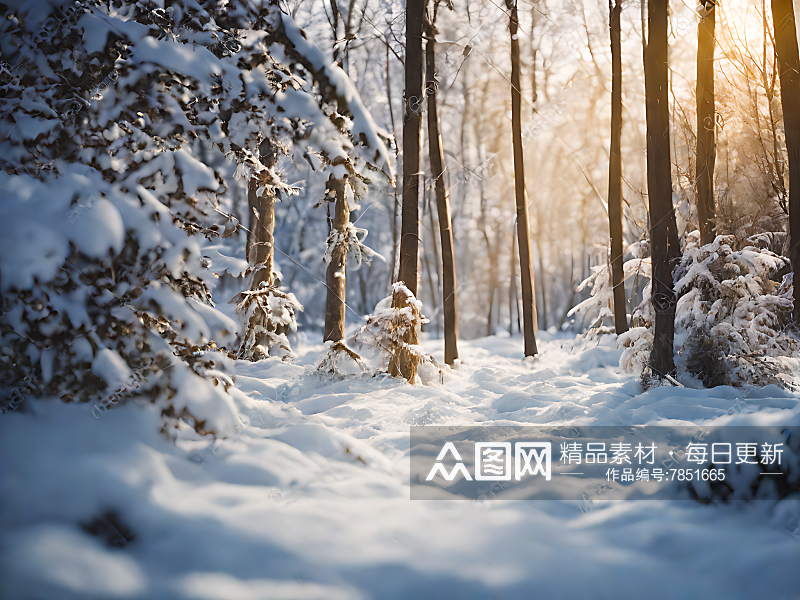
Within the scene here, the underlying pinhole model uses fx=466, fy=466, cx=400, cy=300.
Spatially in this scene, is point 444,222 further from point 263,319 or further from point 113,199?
point 113,199

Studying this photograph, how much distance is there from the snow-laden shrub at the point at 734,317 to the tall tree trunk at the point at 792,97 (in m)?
0.19

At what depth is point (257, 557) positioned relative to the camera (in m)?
2.29

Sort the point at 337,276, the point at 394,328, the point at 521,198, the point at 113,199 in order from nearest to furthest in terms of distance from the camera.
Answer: the point at 113,199 < the point at 394,328 < the point at 337,276 < the point at 521,198

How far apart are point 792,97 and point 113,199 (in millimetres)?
7295

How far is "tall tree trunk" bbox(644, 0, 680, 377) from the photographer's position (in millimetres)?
5750

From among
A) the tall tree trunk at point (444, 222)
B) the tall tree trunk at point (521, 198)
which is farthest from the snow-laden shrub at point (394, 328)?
the tall tree trunk at point (521, 198)

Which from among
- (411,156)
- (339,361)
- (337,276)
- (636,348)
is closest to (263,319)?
(337,276)

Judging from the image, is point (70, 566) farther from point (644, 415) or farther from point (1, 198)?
point (644, 415)

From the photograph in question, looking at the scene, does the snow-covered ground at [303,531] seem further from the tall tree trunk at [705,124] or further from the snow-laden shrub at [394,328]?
Result: the tall tree trunk at [705,124]

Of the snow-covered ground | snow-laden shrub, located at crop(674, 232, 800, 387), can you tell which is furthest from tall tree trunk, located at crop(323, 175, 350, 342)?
snow-laden shrub, located at crop(674, 232, 800, 387)

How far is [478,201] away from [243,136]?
21.0m

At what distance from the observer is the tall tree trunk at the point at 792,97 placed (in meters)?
5.57

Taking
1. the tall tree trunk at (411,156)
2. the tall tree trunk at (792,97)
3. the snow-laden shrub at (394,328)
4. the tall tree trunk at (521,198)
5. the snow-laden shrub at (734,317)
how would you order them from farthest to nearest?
the tall tree trunk at (521,198) < the tall tree trunk at (411,156) < the snow-laden shrub at (394,328) < the tall tree trunk at (792,97) < the snow-laden shrub at (734,317)

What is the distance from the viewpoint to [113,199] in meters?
2.68
